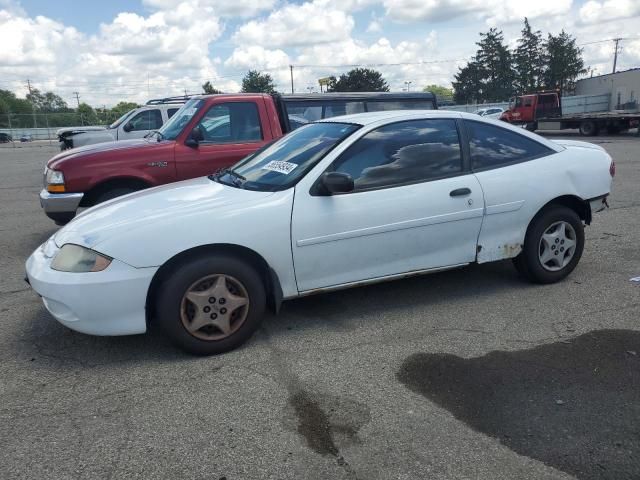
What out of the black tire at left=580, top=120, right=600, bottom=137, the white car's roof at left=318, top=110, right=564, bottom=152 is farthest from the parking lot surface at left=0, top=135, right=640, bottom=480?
the black tire at left=580, top=120, right=600, bottom=137

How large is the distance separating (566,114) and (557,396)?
1380 inches

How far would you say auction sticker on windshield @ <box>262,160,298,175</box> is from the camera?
4.18 meters

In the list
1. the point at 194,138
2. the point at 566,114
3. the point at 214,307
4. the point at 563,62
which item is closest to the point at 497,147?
the point at 214,307

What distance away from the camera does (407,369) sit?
11.5ft

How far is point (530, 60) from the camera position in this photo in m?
75.9

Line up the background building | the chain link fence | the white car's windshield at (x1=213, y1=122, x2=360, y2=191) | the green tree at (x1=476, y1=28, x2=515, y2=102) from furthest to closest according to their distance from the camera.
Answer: the green tree at (x1=476, y1=28, x2=515, y2=102)
the chain link fence
the background building
the white car's windshield at (x1=213, y1=122, x2=360, y2=191)

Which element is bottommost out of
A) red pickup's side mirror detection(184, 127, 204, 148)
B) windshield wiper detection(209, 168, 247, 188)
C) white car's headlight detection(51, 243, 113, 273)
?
white car's headlight detection(51, 243, 113, 273)

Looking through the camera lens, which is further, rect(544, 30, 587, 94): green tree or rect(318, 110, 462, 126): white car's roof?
rect(544, 30, 587, 94): green tree

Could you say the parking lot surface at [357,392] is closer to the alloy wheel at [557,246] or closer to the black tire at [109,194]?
the alloy wheel at [557,246]

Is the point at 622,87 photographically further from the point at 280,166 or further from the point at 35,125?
the point at 35,125

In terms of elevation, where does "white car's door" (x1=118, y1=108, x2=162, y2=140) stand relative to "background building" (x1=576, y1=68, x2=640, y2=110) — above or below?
below

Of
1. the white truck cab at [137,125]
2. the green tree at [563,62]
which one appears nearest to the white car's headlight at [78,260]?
the white truck cab at [137,125]

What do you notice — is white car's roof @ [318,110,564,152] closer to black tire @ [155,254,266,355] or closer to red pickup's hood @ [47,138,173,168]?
black tire @ [155,254,266,355]

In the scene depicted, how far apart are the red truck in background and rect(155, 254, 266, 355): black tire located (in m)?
27.7
